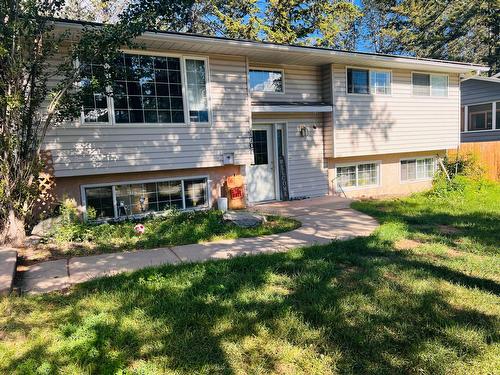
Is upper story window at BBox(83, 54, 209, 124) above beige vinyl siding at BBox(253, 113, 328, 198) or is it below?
above

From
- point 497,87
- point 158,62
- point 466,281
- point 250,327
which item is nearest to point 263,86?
point 158,62

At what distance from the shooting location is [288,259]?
490 centimetres

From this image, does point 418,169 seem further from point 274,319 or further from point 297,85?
point 274,319

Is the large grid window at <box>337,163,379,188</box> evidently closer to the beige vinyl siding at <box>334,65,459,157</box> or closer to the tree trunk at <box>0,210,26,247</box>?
the beige vinyl siding at <box>334,65,459,157</box>

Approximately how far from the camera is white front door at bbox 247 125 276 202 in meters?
9.91

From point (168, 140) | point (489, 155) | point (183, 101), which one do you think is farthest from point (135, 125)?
point (489, 155)

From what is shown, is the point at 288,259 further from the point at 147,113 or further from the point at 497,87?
the point at 497,87

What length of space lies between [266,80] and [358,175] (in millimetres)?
4465

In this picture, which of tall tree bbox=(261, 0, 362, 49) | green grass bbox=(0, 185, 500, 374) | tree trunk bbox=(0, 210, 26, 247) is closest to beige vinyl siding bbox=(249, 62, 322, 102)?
green grass bbox=(0, 185, 500, 374)

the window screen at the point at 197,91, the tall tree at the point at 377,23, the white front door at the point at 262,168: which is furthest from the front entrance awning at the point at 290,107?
the tall tree at the point at 377,23

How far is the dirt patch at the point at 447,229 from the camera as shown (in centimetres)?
646

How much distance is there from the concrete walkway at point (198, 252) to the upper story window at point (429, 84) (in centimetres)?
653

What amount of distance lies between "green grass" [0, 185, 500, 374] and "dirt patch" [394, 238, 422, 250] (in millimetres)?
487

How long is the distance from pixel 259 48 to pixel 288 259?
567 cm
